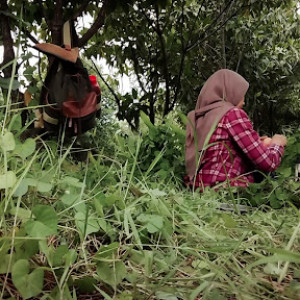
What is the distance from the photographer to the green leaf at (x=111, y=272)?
655 millimetres

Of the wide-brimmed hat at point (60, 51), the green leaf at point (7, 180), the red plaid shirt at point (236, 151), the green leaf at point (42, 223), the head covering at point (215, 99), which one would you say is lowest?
the red plaid shirt at point (236, 151)

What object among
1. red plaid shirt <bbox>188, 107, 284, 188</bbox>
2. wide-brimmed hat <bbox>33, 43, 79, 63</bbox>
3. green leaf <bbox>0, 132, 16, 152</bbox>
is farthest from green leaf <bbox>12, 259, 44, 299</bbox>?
red plaid shirt <bbox>188, 107, 284, 188</bbox>

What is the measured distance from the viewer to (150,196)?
36.0 inches

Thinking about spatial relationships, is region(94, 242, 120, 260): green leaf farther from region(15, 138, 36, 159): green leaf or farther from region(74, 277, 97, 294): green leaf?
region(15, 138, 36, 159): green leaf

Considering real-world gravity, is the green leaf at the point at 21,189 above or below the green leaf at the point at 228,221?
above

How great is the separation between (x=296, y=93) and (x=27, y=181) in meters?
7.54

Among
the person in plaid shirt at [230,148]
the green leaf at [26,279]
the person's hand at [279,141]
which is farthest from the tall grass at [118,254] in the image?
the person's hand at [279,141]

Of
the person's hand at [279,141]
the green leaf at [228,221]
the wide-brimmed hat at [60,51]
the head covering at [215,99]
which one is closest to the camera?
the green leaf at [228,221]

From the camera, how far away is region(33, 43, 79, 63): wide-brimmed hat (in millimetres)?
2375

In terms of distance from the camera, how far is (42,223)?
657 millimetres

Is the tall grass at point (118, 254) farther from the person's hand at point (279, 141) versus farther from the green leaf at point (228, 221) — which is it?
the person's hand at point (279, 141)

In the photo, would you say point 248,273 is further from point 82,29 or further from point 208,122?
point 82,29

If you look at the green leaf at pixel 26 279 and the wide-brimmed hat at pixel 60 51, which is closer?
the green leaf at pixel 26 279

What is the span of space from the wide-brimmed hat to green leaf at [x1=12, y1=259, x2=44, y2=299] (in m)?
1.86
